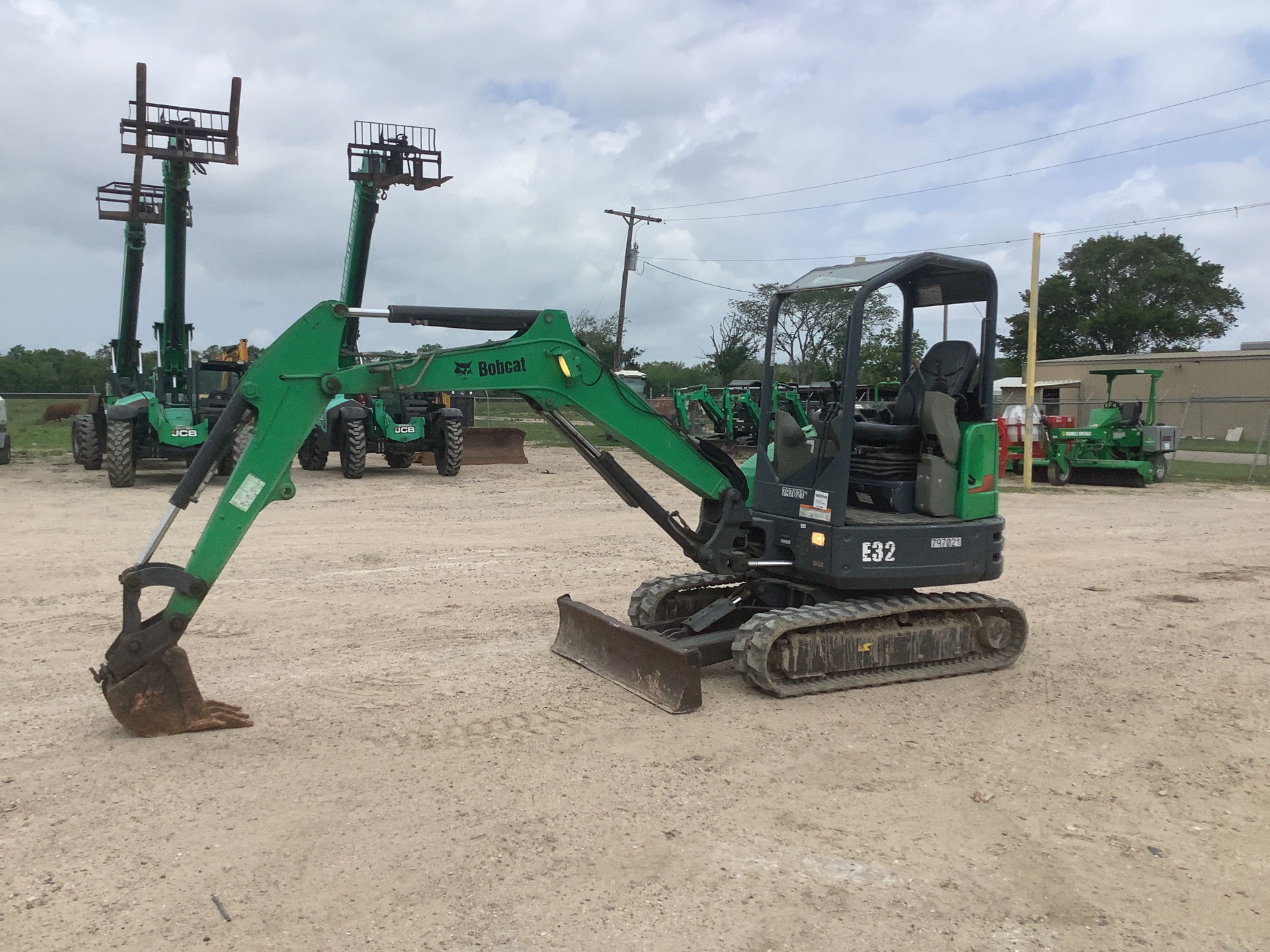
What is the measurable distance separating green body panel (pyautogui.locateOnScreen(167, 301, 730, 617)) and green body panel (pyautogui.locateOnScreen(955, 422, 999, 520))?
5.66 ft

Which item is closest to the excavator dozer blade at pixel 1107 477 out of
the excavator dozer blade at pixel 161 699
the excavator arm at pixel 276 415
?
the excavator arm at pixel 276 415

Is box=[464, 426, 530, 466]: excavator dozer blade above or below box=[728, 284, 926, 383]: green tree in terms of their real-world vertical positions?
below

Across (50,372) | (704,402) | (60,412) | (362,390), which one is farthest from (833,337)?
A: (50,372)

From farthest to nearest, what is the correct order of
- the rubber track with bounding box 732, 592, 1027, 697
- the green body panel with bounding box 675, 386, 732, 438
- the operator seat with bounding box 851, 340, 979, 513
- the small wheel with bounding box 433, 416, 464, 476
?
the green body panel with bounding box 675, 386, 732, 438 < the small wheel with bounding box 433, 416, 464, 476 < the operator seat with bounding box 851, 340, 979, 513 < the rubber track with bounding box 732, 592, 1027, 697

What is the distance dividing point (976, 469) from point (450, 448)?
12.8m

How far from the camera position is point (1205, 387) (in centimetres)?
4056

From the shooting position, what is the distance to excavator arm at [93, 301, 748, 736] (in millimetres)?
4863

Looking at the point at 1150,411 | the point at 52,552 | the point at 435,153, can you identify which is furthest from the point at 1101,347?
the point at 52,552

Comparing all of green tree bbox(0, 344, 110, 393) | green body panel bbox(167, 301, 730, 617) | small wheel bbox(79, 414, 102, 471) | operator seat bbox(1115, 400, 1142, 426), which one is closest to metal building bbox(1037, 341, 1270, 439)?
operator seat bbox(1115, 400, 1142, 426)

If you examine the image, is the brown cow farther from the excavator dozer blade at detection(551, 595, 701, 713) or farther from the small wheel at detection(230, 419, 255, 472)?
the small wheel at detection(230, 419, 255, 472)

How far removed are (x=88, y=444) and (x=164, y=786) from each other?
15326 mm

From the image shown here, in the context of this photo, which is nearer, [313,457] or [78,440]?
[78,440]

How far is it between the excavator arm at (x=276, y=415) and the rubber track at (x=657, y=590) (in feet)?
4.77

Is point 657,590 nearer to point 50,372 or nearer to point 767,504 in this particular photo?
point 767,504
